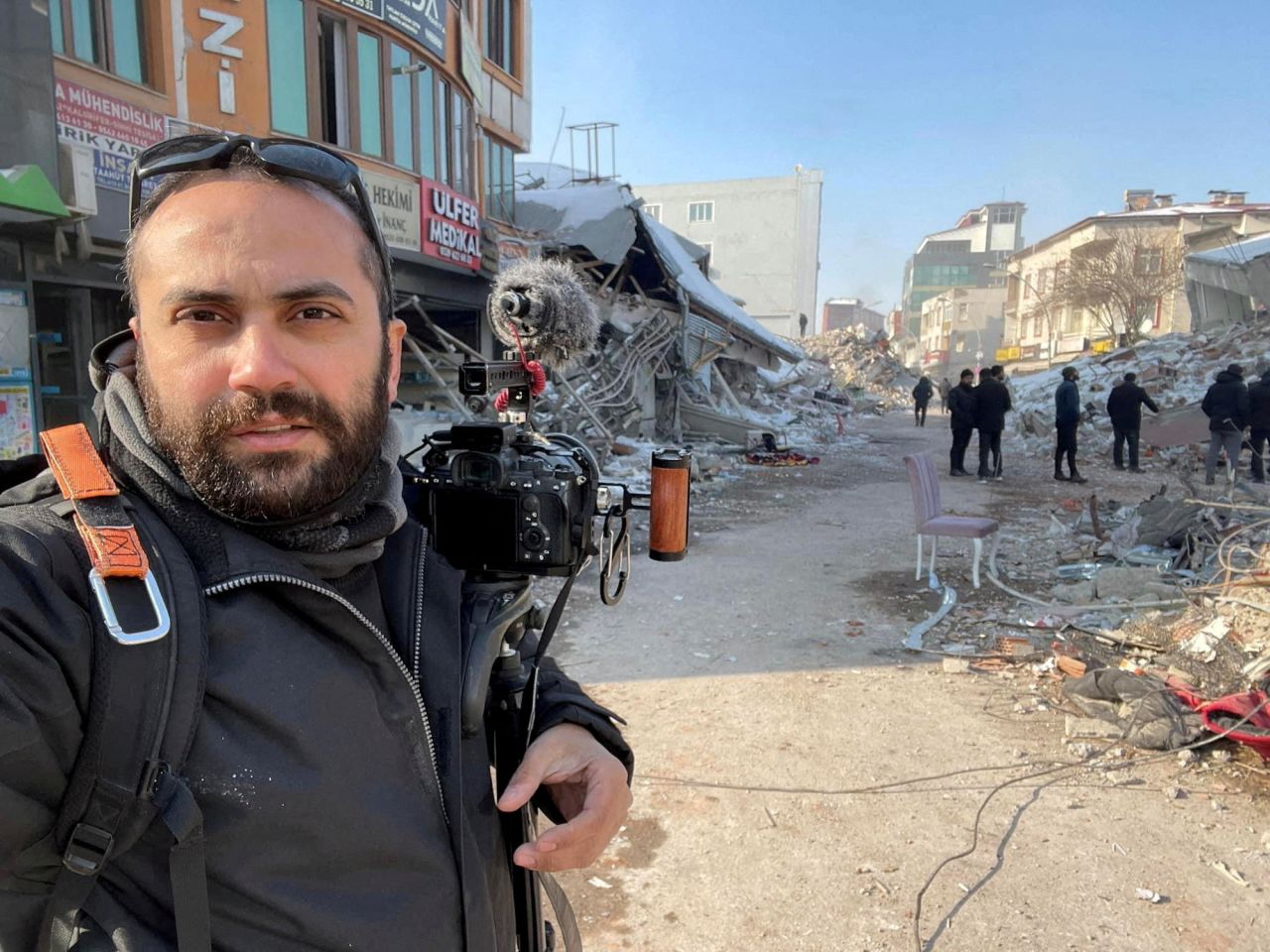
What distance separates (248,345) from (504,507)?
53cm

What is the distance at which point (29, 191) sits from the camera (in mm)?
5230

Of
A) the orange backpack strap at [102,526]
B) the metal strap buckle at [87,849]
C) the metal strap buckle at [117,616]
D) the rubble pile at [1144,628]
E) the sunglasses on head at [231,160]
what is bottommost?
the rubble pile at [1144,628]

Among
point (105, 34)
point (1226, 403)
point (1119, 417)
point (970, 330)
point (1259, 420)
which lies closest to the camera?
point (105, 34)

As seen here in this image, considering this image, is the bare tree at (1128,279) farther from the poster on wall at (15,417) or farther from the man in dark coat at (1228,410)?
the poster on wall at (15,417)

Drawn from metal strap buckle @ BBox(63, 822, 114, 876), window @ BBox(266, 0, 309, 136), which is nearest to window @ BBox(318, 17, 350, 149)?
window @ BBox(266, 0, 309, 136)

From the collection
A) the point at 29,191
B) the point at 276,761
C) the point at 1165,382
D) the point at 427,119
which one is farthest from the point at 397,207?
the point at 1165,382

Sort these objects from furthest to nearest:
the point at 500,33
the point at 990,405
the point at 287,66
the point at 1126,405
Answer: the point at 500,33
the point at 1126,405
the point at 990,405
the point at 287,66

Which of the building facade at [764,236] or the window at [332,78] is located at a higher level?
the building facade at [764,236]

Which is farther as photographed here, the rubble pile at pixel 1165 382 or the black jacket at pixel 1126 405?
the rubble pile at pixel 1165 382

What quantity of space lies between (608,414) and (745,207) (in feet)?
153

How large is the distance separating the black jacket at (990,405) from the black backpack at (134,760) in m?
12.6

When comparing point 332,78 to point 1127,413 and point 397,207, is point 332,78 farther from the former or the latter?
point 1127,413

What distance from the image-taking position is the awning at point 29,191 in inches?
199

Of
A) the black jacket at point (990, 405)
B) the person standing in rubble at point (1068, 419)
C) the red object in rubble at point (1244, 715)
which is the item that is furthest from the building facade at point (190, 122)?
the person standing in rubble at point (1068, 419)
